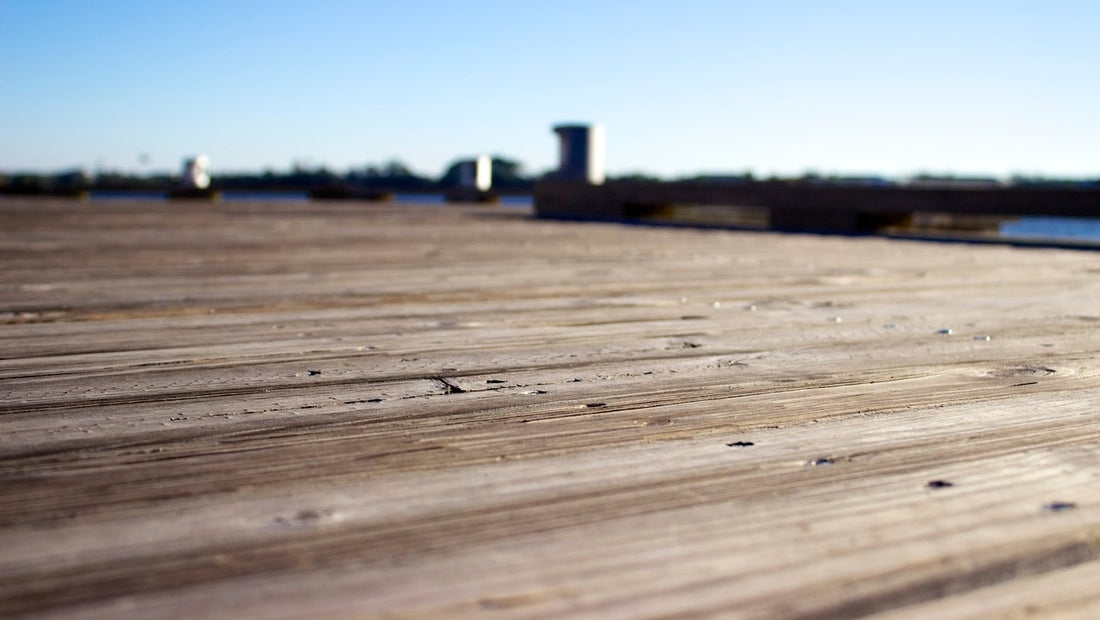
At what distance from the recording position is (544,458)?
114cm

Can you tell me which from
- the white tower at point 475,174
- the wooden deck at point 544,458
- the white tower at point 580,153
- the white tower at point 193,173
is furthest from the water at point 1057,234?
the white tower at point 193,173

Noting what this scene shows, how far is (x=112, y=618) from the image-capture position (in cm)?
74

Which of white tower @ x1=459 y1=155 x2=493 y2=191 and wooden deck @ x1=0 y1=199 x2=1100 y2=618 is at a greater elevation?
white tower @ x1=459 y1=155 x2=493 y2=191

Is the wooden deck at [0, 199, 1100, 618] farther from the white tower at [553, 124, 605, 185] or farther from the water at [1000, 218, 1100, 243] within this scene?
the white tower at [553, 124, 605, 185]

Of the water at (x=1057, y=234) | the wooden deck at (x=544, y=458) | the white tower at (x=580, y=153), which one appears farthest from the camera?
the white tower at (x=580, y=153)

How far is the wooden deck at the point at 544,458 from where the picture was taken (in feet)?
2.64

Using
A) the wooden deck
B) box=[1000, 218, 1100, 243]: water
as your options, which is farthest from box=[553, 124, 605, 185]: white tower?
the wooden deck

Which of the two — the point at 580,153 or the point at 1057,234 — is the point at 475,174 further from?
the point at 1057,234

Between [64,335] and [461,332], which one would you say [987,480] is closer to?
[461,332]


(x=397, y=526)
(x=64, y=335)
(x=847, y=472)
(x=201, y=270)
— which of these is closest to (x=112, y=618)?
(x=397, y=526)

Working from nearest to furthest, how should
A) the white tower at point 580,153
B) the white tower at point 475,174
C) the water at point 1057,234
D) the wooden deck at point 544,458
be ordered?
1. the wooden deck at point 544,458
2. the water at point 1057,234
3. the white tower at point 580,153
4. the white tower at point 475,174

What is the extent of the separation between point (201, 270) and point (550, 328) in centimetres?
173

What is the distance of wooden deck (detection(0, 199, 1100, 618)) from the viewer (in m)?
0.80

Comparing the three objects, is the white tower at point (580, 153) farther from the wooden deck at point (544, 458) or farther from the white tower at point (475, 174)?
the wooden deck at point (544, 458)
